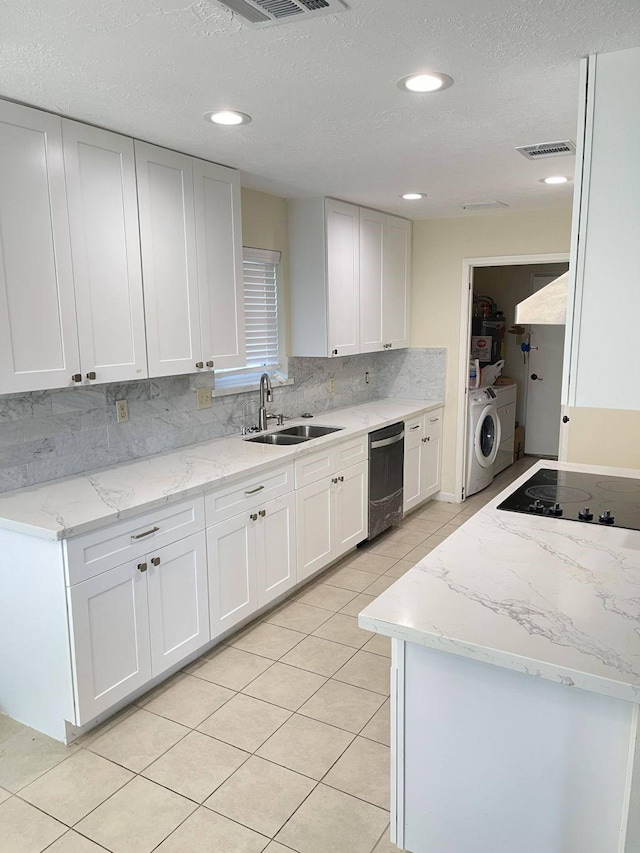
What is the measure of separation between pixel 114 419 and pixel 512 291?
17.1 feet

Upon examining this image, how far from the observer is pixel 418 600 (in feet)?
5.41

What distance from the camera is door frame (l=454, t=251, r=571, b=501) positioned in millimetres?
4852

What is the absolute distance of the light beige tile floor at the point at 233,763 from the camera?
1.96 m

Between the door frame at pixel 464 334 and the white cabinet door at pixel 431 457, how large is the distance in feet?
0.55

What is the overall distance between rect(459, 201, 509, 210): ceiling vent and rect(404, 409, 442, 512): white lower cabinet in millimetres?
1620

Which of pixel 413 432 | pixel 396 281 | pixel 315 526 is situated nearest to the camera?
pixel 315 526

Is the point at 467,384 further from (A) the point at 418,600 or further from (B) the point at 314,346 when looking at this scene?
(A) the point at 418,600

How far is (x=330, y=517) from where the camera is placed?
3840 mm

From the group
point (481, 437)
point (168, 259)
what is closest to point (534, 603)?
point (168, 259)

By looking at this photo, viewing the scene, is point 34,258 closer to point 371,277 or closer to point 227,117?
point 227,117

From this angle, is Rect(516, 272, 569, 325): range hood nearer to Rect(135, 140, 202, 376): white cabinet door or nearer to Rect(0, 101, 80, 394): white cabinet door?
Rect(135, 140, 202, 376): white cabinet door

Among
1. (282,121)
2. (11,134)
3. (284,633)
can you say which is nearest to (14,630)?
(284,633)

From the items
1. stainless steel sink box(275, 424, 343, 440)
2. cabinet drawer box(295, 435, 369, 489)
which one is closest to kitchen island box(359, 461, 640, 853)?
cabinet drawer box(295, 435, 369, 489)

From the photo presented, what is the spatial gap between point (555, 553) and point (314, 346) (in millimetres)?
2576
